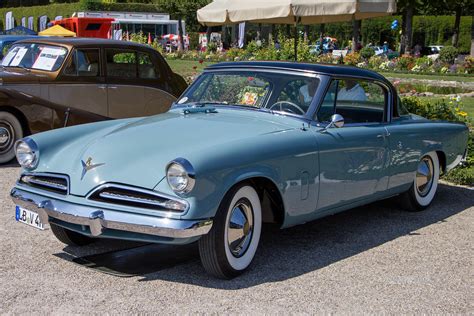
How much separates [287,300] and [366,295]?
1.75 feet

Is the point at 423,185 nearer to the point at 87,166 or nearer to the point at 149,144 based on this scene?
the point at 149,144

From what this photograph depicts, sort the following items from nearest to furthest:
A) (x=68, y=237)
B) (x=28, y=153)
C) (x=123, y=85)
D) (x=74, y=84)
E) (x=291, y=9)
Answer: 1. (x=28, y=153)
2. (x=68, y=237)
3. (x=74, y=84)
4. (x=123, y=85)
5. (x=291, y=9)

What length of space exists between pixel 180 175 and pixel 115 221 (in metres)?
A: 0.49

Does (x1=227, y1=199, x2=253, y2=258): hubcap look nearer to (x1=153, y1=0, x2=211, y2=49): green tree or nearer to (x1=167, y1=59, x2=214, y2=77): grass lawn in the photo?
(x1=167, y1=59, x2=214, y2=77): grass lawn

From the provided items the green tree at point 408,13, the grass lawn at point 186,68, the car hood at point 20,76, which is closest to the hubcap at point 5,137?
the car hood at point 20,76

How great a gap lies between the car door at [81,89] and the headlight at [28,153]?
388 cm

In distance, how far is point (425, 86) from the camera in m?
18.4

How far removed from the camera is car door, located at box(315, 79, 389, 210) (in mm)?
5000

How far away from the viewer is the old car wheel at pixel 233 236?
4129 mm

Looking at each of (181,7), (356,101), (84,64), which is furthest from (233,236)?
(181,7)

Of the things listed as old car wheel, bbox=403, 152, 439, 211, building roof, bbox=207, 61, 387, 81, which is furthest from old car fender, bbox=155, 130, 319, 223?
old car wheel, bbox=403, 152, 439, 211

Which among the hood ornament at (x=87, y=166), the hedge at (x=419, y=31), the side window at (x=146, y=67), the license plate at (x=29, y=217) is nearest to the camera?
the hood ornament at (x=87, y=166)

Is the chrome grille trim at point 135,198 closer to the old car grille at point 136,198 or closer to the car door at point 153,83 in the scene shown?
the old car grille at point 136,198

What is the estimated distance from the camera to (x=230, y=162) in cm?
415
